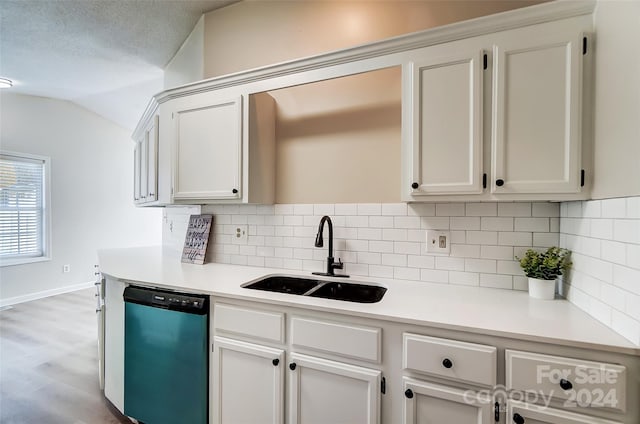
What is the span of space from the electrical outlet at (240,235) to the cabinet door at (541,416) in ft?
6.09

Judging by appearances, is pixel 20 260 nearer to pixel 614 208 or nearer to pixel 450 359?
pixel 450 359

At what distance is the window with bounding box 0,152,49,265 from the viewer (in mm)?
4250

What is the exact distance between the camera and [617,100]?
110cm

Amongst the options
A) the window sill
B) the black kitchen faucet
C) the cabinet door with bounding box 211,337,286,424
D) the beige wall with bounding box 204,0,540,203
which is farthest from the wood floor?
the beige wall with bounding box 204,0,540,203

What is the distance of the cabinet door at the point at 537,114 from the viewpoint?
1.27 metres

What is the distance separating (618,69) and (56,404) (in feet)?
12.0

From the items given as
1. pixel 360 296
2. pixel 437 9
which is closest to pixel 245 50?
pixel 437 9

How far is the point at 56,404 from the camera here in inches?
84.7

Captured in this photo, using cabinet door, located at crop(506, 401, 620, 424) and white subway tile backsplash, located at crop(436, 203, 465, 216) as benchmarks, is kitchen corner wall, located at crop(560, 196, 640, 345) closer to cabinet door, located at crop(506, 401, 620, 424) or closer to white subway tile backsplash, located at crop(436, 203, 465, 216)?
cabinet door, located at crop(506, 401, 620, 424)

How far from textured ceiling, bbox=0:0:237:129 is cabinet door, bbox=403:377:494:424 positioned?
9.64 feet

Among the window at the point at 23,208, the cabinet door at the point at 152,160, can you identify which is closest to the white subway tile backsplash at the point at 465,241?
the cabinet door at the point at 152,160

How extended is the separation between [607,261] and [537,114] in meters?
0.66

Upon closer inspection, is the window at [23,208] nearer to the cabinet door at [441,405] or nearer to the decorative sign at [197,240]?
the decorative sign at [197,240]

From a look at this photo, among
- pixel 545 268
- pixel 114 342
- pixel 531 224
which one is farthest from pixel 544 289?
pixel 114 342
